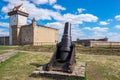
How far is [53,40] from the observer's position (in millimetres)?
55375

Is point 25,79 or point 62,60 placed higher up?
point 62,60

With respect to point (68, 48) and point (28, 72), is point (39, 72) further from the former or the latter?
point (68, 48)

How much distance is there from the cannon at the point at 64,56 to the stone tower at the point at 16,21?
39.8 meters

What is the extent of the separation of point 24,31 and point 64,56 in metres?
38.6

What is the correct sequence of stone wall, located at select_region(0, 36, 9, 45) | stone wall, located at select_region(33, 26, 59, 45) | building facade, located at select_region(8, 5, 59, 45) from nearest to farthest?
1. building facade, located at select_region(8, 5, 59, 45)
2. stone wall, located at select_region(33, 26, 59, 45)
3. stone wall, located at select_region(0, 36, 9, 45)

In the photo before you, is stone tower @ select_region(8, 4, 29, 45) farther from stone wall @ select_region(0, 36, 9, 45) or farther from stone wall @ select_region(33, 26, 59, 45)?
stone wall @ select_region(33, 26, 59, 45)

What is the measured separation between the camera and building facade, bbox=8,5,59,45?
1695 inches

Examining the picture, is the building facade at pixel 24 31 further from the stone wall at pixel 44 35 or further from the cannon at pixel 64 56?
the cannon at pixel 64 56

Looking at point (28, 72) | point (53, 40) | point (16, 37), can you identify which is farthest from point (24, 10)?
point (28, 72)

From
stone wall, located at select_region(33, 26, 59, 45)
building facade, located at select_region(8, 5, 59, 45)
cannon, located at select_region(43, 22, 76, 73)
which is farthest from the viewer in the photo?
stone wall, located at select_region(33, 26, 59, 45)

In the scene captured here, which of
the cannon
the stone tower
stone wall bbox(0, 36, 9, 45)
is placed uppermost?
the stone tower

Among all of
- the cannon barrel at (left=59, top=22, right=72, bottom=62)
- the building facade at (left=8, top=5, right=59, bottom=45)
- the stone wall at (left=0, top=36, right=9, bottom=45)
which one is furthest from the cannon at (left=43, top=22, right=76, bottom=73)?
the stone wall at (left=0, top=36, right=9, bottom=45)

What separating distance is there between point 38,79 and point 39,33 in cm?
3946

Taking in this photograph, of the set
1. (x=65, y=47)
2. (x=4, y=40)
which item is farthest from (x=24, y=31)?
(x=65, y=47)
